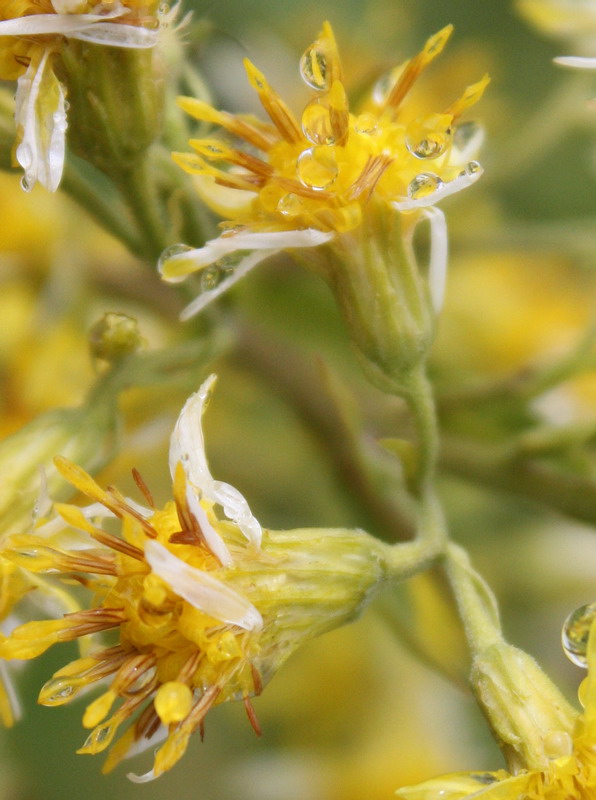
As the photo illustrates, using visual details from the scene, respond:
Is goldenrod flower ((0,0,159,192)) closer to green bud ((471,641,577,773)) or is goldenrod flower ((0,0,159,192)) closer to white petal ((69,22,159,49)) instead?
white petal ((69,22,159,49))

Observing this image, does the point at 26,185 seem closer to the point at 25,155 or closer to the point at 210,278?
the point at 25,155

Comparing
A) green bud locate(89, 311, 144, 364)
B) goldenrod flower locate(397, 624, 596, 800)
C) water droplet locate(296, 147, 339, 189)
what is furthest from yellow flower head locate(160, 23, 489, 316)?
goldenrod flower locate(397, 624, 596, 800)

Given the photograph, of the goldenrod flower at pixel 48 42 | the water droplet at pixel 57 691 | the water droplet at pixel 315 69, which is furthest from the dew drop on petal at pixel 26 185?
the water droplet at pixel 57 691

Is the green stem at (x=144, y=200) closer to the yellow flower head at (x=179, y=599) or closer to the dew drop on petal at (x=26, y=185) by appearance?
the dew drop on petal at (x=26, y=185)

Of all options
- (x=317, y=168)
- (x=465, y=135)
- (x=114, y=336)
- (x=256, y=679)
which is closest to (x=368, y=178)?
(x=317, y=168)

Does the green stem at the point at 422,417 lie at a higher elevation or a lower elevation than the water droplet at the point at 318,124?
lower

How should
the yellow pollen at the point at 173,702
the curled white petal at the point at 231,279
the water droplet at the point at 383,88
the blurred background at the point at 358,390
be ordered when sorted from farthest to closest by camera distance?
the blurred background at the point at 358,390 → the water droplet at the point at 383,88 → the curled white petal at the point at 231,279 → the yellow pollen at the point at 173,702
